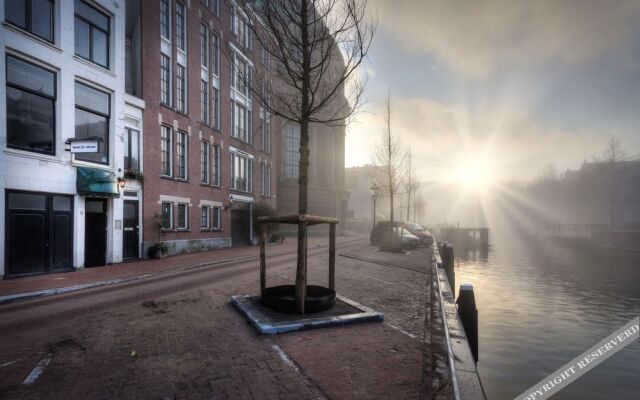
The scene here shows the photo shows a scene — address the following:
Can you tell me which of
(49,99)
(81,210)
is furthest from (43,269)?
(49,99)

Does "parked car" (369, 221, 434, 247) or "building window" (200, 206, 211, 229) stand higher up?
"building window" (200, 206, 211, 229)

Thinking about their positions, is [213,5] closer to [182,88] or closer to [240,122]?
[182,88]

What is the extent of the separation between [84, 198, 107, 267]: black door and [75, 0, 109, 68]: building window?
5.88 m

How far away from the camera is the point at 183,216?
68.3 feet

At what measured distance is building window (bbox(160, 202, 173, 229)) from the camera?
18.9 metres

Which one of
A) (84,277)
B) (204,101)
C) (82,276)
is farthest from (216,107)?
(84,277)

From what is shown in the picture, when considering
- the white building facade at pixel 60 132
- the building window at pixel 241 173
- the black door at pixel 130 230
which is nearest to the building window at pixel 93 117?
the white building facade at pixel 60 132

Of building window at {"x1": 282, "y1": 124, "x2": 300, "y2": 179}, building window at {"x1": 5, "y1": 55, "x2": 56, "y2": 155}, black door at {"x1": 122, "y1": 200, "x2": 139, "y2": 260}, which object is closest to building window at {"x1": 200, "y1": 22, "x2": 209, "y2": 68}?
black door at {"x1": 122, "y1": 200, "x2": 139, "y2": 260}

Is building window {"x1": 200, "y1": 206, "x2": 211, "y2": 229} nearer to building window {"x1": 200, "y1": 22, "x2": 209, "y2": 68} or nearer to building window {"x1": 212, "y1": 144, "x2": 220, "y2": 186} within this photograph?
building window {"x1": 212, "y1": 144, "x2": 220, "y2": 186}

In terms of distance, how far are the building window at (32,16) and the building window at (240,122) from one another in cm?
1454

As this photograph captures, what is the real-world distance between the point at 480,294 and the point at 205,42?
21633mm

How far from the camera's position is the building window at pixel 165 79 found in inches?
771

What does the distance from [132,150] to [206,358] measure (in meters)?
15.2

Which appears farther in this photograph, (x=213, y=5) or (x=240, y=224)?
(x=240, y=224)
